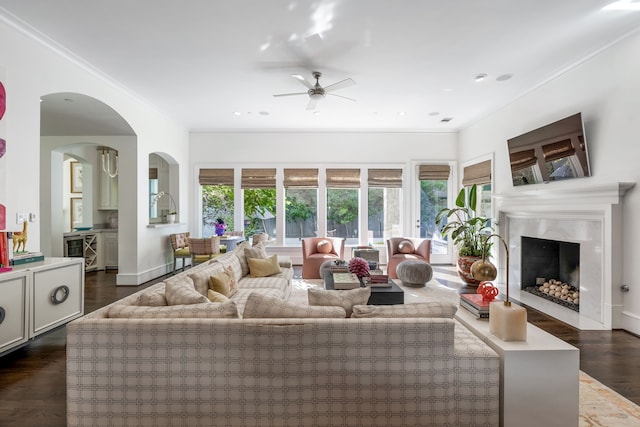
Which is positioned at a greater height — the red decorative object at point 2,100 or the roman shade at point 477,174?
the red decorative object at point 2,100

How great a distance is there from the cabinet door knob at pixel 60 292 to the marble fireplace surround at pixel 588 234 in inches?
205

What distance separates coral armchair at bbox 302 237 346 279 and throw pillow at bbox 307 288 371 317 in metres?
3.59

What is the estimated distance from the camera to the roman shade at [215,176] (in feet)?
23.9

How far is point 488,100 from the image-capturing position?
17.2ft

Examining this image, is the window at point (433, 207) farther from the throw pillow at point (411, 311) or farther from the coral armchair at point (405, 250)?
the throw pillow at point (411, 311)

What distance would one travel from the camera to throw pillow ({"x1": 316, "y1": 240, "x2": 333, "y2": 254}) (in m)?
6.00

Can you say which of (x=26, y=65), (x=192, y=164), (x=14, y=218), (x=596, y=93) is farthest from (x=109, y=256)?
(x=596, y=93)

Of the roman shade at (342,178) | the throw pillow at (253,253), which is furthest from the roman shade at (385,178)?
the throw pillow at (253,253)

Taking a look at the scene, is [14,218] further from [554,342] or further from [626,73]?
[626,73]

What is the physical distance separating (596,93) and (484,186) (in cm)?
271

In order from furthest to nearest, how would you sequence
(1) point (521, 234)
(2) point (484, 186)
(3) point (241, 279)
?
(2) point (484, 186) < (1) point (521, 234) < (3) point (241, 279)

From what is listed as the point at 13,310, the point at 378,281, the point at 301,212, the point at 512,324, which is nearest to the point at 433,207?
the point at 301,212

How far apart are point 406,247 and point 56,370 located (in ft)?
16.4

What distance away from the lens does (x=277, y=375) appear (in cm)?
174
